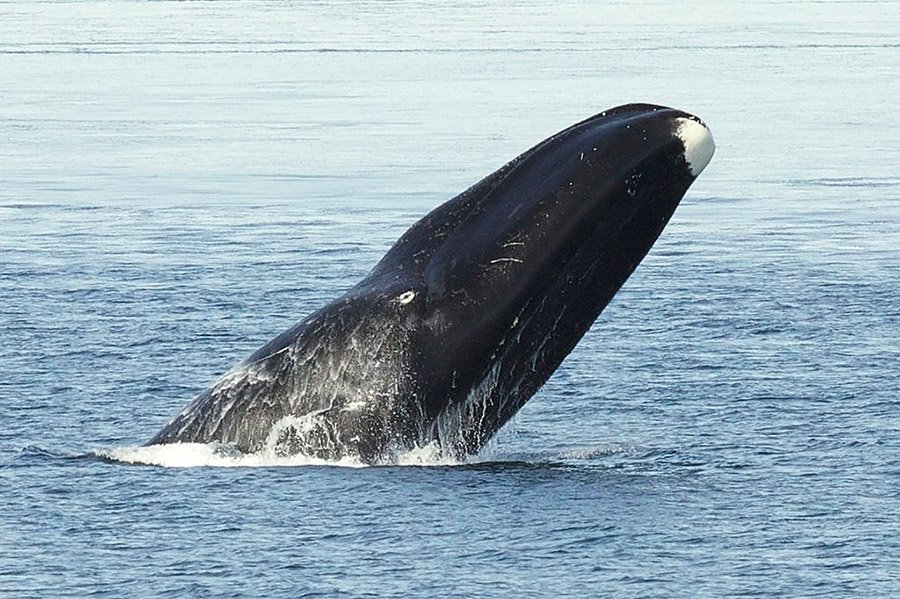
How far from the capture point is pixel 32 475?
49.3 feet

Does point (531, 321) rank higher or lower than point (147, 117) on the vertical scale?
lower

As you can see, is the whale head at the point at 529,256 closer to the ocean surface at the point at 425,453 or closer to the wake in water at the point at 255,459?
the wake in water at the point at 255,459

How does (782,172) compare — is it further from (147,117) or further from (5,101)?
(5,101)

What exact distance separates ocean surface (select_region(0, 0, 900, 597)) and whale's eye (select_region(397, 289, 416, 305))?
1.16m

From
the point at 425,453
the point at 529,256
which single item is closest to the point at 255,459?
the point at 425,453

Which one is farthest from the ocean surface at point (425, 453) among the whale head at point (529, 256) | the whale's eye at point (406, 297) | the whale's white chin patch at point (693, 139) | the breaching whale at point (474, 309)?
the whale's white chin patch at point (693, 139)

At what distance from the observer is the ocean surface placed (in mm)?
12633

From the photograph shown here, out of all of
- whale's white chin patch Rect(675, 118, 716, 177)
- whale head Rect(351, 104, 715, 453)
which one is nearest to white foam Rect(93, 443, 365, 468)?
whale head Rect(351, 104, 715, 453)

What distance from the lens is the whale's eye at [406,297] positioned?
562 inches

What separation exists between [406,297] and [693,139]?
236 cm

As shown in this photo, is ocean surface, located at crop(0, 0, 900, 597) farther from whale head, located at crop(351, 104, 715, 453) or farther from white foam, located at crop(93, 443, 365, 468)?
whale head, located at crop(351, 104, 715, 453)

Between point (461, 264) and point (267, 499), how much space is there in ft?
7.09

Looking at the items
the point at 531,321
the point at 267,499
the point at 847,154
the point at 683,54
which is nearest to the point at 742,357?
the point at 531,321

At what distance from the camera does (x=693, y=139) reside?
13.7m
